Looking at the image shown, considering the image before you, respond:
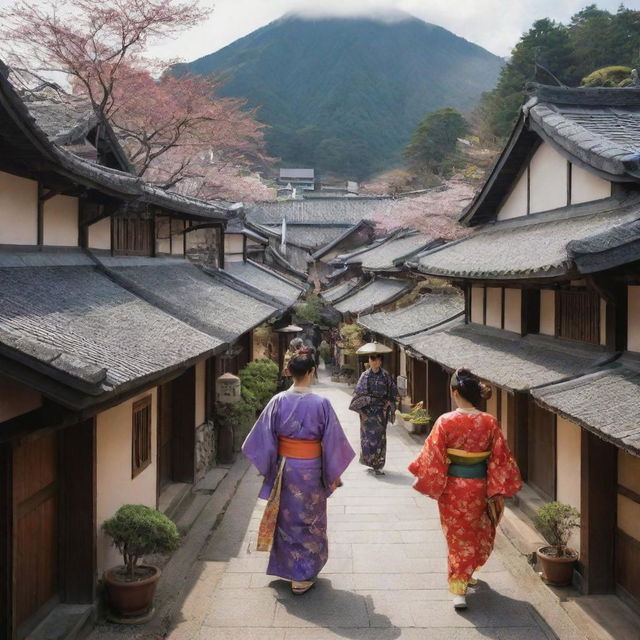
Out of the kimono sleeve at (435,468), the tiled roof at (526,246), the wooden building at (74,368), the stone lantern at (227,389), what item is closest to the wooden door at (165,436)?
the wooden building at (74,368)

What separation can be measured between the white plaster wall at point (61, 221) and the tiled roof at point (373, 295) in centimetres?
1749

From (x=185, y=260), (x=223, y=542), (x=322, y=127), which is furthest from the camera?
(x=322, y=127)

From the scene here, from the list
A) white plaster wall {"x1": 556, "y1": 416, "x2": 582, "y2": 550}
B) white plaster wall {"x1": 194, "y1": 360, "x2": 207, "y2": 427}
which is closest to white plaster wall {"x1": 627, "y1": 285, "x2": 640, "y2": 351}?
white plaster wall {"x1": 556, "y1": 416, "x2": 582, "y2": 550}

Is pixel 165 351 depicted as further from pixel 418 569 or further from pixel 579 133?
pixel 579 133

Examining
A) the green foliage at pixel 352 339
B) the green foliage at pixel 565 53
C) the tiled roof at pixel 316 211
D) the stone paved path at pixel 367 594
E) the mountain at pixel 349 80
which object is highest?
the mountain at pixel 349 80

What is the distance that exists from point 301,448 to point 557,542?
3073 mm

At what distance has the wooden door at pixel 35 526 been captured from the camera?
18.2 feet

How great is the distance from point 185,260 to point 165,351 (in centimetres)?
956

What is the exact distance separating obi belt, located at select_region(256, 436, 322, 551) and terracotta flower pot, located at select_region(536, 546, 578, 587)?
2799 mm

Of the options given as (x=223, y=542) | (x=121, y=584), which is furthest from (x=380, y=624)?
(x=223, y=542)

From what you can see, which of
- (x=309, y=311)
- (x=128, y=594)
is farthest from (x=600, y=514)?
(x=309, y=311)

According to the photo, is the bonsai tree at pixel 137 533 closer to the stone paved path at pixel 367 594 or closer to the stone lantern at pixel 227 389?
the stone paved path at pixel 367 594

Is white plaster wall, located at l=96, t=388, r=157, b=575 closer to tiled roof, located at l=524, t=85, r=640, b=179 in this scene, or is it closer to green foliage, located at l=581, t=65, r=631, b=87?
tiled roof, located at l=524, t=85, r=640, b=179

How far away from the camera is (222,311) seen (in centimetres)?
1284
